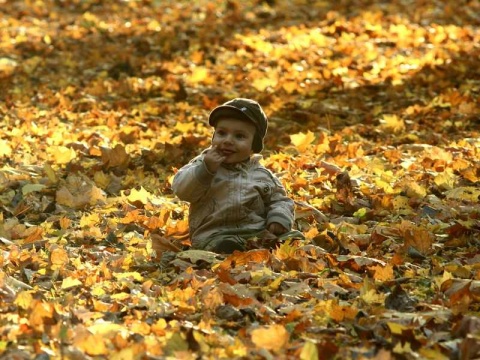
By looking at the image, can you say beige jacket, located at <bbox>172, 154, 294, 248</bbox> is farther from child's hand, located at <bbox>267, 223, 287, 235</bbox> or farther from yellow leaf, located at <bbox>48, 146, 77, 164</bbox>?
yellow leaf, located at <bbox>48, 146, 77, 164</bbox>

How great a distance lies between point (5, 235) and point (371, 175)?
2.92m

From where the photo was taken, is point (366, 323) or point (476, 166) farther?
Result: point (476, 166)

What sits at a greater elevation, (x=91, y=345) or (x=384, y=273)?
(x=384, y=273)

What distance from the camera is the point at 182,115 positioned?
360 inches

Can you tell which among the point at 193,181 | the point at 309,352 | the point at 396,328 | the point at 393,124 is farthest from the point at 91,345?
the point at 393,124

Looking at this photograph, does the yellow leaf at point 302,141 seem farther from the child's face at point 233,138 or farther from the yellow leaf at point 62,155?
the child's face at point 233,138

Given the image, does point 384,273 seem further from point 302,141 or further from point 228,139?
point 302,141

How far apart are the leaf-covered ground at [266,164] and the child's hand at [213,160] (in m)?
0.50

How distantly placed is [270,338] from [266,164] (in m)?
3.65

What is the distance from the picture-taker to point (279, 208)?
5.18 m

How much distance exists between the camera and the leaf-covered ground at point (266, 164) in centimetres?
375

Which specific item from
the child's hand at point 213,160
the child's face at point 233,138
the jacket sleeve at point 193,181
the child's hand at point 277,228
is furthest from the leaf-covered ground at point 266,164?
the child's face at point 233,138

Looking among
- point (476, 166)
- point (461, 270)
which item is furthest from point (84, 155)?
point (461, 270)

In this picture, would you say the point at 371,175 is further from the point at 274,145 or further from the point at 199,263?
the point at 199,263
